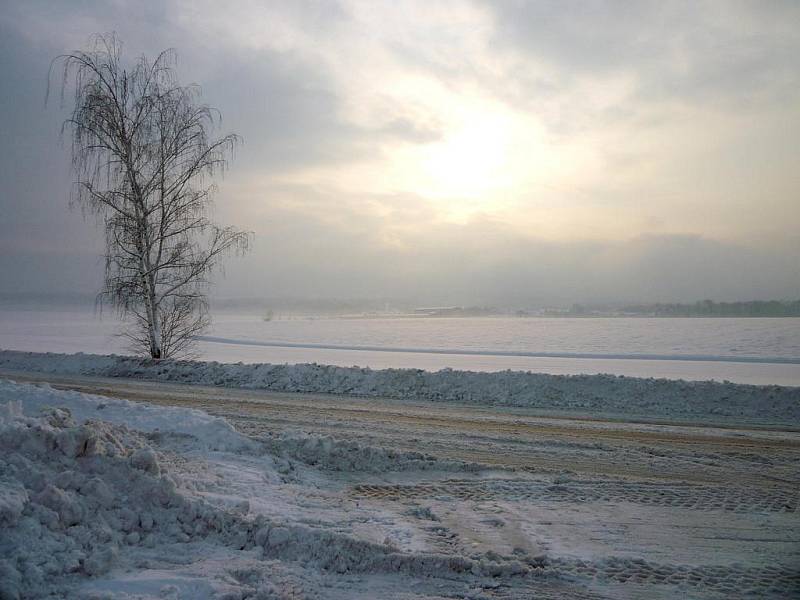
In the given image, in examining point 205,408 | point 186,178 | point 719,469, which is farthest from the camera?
point 186,178

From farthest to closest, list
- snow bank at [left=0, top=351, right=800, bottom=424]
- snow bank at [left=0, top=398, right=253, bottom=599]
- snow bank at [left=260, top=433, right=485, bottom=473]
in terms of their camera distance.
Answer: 1. snow bank at [left=0, top=351, right=800, bottom=424]
2. snow bank at [left=260, top=433, right=485, bottom=473]
3. snow bank at [left=0, top=398, right=253, bottom=599]

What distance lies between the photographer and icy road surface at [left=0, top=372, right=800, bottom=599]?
420cm

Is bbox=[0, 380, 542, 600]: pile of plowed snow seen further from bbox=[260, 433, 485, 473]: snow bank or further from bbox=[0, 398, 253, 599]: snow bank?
bbox=[260, 433, 485, 473]: snow bank

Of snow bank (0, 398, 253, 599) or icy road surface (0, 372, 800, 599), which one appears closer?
snow bank (0, 398, 253, 599)

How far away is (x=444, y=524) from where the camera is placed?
213 inches

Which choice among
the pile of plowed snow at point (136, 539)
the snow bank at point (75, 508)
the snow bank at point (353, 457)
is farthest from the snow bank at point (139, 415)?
the snow bank at point (75, 508)

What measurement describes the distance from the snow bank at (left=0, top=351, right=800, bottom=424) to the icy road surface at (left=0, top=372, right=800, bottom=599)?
7.81ft

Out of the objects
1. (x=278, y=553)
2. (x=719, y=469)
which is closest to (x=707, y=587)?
(x=278, y=553)

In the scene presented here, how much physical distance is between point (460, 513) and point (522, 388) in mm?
8583

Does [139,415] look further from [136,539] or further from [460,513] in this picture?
[460,513]

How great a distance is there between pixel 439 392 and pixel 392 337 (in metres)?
25.6

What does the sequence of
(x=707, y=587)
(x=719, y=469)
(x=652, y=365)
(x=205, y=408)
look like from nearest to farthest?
1. (x=707, y=587)
2. (x=719, y=469)
3. (x=205, y=408)
4. (x=652, y=365)

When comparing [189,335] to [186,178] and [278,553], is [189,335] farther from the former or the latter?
[278,553]

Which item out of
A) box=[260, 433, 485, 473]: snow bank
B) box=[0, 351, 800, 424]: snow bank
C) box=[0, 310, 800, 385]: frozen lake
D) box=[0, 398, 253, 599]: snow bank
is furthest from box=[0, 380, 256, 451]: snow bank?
box=[0, 310, 800, 385]: frozen lake
